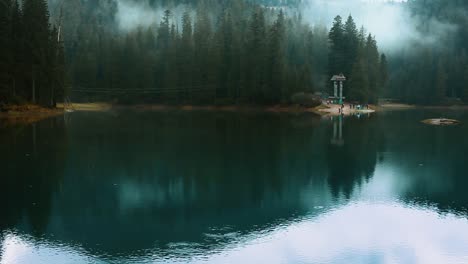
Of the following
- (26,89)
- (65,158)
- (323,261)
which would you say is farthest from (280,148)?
(26,89)

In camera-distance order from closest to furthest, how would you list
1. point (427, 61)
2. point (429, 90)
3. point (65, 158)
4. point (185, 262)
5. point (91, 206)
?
point (185, 262) → point (91, 206) → point (65, 158) → point (429, 90) → point (427, 61)

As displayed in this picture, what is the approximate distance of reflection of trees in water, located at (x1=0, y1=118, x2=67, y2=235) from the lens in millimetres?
19016

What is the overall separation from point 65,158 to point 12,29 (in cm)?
4833

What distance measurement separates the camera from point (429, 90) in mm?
144750

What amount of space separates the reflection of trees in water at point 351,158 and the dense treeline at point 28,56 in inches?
1760

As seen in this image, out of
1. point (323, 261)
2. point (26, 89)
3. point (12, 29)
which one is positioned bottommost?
point (323, 261)

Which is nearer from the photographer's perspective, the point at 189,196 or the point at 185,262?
the point at 185,262

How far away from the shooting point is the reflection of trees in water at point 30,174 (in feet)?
62.4

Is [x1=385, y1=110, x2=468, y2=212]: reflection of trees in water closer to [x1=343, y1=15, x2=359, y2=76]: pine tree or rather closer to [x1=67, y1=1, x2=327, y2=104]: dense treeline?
A: [x1=67, y1=1, x2=327, y2=104]: dense treeline

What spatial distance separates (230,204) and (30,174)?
1194 cm

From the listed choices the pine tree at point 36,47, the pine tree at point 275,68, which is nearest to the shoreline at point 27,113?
the pine tree at point 36,47

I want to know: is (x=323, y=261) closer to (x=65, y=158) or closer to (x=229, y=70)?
(x=65, y=158)

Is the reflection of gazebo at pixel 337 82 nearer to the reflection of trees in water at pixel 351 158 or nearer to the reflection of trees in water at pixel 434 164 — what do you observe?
the reflection of trees in water at pixel 434 164

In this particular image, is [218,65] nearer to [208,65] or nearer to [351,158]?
[208,65]
